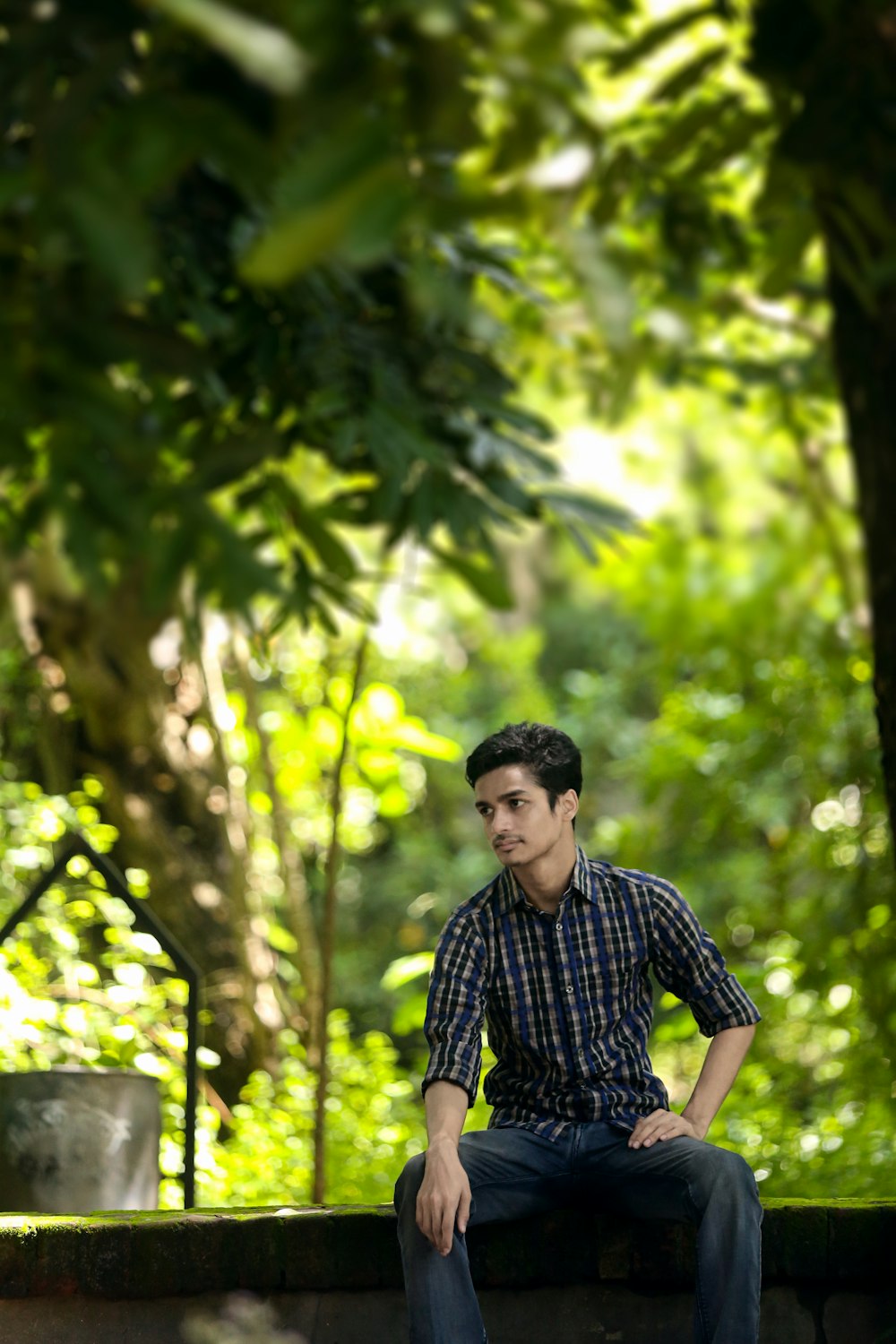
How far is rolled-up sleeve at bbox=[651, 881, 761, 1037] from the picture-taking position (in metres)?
2.19

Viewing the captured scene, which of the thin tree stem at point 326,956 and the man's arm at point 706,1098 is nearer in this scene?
the man's arm at point 706,1098

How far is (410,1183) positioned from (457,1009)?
0.84ft

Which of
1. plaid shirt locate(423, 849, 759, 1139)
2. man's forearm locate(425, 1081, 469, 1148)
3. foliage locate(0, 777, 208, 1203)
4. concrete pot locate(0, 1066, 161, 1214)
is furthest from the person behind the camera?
foliage locate(0, 777, 208, 1203)

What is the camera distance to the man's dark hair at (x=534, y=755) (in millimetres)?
2203

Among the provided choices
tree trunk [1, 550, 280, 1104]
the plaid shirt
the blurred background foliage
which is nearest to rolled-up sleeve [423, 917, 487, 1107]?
the plaid shirt

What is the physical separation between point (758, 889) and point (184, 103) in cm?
763

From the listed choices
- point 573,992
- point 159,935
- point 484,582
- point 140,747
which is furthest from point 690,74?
point 140,747

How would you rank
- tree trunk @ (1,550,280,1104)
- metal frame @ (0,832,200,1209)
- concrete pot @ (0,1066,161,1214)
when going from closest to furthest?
concrete pot @ (0,1066,161,1214)
metal frame @ (0,832,200,1209)
tree trunk @ (1,550,280,1104)

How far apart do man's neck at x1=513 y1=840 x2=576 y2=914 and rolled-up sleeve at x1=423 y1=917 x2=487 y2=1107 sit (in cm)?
10

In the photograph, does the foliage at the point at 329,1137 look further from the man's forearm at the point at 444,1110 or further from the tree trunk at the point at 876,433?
the tree trunk at the point at 876,433

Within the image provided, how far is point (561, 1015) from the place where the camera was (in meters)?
2.18

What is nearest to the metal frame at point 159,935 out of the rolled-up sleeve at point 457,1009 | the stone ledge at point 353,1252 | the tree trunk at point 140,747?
the stone ledge at point 353,1252

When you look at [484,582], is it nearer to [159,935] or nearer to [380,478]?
[380,478]

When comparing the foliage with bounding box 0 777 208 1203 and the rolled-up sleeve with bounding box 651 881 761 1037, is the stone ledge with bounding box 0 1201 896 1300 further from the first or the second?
the foliage with bounding box 0 777 208 1203
